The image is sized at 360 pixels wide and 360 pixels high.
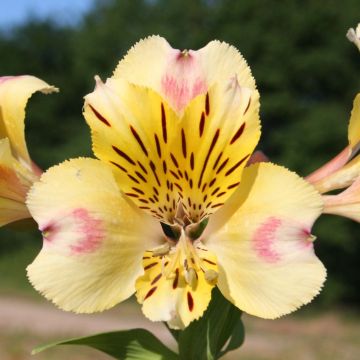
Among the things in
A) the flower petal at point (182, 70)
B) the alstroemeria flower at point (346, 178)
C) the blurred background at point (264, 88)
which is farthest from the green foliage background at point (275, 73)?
the flower petal at point (182, 70)

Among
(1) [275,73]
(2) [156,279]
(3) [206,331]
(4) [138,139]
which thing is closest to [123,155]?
(4) [138,139]

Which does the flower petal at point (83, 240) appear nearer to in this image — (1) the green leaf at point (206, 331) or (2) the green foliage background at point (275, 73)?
(1) the green leaf at point (206, 331)

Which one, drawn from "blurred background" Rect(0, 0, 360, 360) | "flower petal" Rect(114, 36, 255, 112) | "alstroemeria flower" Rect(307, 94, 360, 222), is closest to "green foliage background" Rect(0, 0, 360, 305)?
"blurred background" Rect(0, 0, 360, 360)

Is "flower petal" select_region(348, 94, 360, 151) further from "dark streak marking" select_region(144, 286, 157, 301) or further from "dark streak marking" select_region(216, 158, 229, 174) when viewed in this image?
"dark streak marking" select_region(144, 286, 157, 301)

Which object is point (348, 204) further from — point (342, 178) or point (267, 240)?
point (267, 240)

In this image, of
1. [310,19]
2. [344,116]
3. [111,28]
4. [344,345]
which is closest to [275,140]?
[344,116]

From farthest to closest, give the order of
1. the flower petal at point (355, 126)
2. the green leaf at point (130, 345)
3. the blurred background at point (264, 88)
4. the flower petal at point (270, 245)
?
the blurred background at point (264, 88), the green leaf at point (130, 345), the flower petal at point (355, 126), the flower petal at point (270, 245)

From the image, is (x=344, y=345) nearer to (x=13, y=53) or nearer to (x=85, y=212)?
(x=85, y=212)
